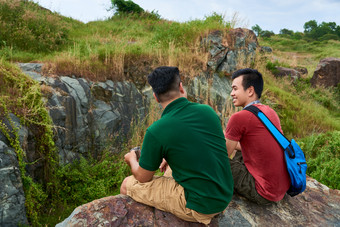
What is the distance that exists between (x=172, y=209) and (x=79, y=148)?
2.99 m

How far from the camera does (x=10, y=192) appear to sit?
8.96ft

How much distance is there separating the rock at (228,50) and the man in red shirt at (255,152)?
15.8 ft

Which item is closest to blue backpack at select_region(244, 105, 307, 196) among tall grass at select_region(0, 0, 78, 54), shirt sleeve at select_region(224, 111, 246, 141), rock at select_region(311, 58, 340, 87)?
shirt sleeve at select_region(224, 111, 246, 141)

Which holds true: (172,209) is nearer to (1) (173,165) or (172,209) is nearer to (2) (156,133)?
(1) (173,165)

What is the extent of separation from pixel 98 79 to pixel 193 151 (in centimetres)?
417

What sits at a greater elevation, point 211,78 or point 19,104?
point 211,78

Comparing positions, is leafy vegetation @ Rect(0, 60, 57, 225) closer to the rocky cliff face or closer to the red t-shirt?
the rocky cliff face

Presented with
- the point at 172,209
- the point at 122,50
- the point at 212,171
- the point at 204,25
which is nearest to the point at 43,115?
the point at 172,209

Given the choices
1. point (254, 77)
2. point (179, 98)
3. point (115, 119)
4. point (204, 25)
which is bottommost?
point (115, 119)

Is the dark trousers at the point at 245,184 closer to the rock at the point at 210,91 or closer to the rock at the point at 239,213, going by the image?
the rock at the point at 239,213

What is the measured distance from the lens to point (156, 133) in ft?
5.86

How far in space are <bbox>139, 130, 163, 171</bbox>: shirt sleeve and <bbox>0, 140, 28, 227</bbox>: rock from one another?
1842 millimetres

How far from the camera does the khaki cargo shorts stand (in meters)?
2.07

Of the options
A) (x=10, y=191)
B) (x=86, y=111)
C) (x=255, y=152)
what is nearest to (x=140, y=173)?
(x=255, y=152)
